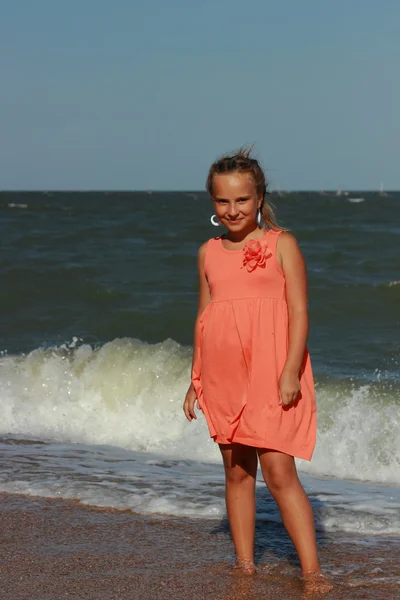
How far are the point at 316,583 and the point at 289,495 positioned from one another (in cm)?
36

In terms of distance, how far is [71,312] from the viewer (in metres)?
12.4

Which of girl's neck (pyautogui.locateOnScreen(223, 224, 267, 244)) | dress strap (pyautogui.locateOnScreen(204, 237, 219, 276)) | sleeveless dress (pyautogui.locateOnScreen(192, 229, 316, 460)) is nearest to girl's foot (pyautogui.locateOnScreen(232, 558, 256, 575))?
sleeveless dress (pyautogui.locateOnScreen(192, 229, 316, 460))

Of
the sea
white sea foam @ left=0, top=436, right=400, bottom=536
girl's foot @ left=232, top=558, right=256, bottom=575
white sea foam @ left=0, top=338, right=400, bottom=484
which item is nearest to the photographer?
girl's foot @ left=232, top=558, right=256, bottom=575

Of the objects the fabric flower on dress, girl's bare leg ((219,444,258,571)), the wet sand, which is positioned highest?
the fabric flower on dress

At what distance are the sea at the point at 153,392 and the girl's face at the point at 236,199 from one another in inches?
61.7

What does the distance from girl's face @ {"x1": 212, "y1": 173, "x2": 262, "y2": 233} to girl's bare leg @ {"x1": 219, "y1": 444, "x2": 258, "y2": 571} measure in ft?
2.69

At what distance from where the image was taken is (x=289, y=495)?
3.32 m

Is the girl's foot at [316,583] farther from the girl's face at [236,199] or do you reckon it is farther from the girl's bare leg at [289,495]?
the girl's face at [236,199]

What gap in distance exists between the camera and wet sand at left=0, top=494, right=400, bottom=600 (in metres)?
3.38

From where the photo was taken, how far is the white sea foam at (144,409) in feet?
20.5

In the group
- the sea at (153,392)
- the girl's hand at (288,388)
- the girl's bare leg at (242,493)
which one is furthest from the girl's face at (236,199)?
the sea at (153,392)

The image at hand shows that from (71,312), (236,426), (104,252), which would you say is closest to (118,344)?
(71,312)

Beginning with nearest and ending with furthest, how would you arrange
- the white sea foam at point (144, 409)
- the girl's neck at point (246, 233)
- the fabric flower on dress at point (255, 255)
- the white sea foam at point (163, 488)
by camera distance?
the fabric flower on dress at point (255, 255) < the girl's neck at point (246, 233) < the white sea foam at point (163, 488) < the white sea foam at point (144, 409)

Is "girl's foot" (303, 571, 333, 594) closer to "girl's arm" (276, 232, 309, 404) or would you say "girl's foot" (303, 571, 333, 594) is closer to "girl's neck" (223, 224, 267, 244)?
"girl's arm" (276, 232, 309, 404)
